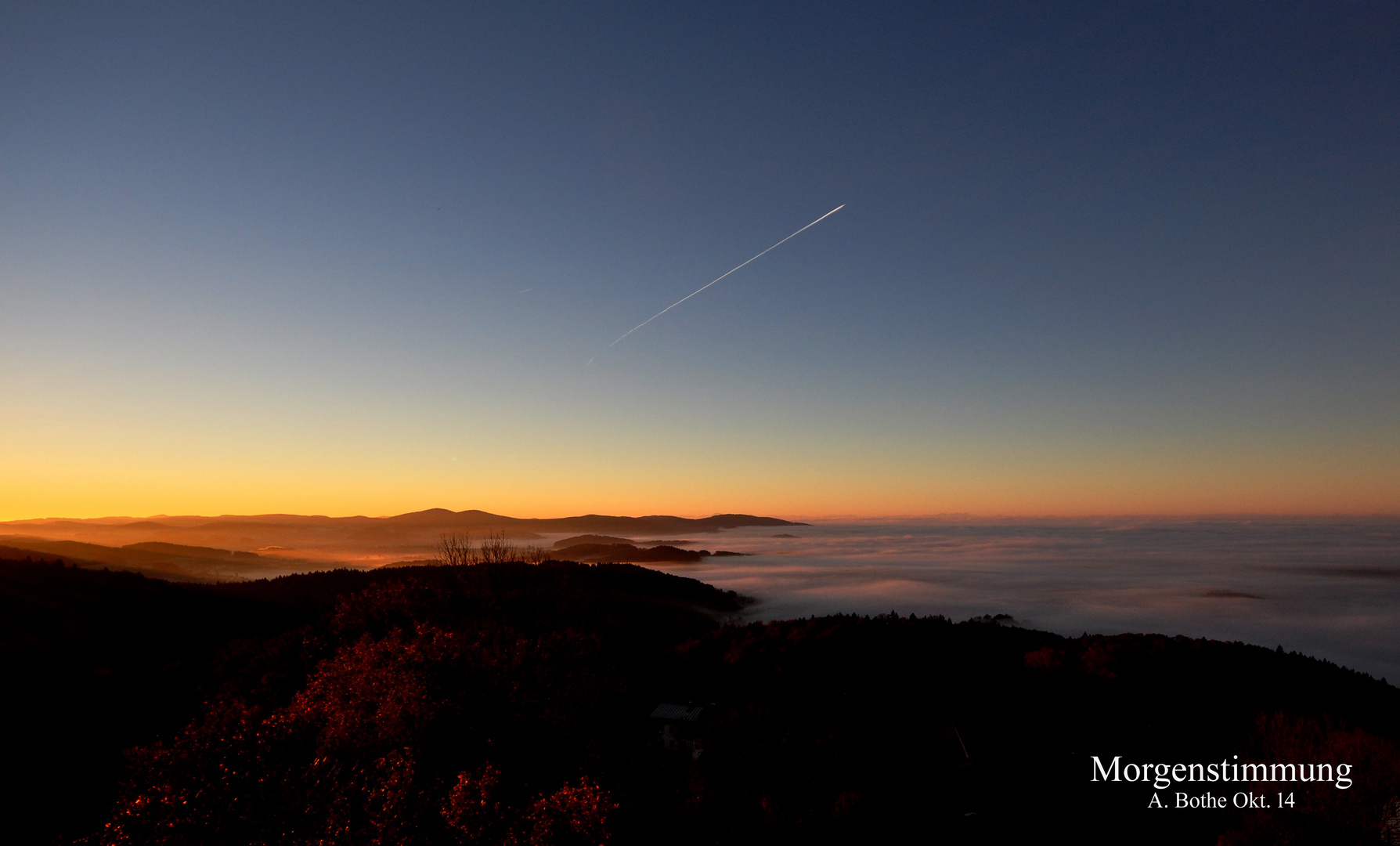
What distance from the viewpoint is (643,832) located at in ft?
45.2

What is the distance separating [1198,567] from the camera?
11519cm

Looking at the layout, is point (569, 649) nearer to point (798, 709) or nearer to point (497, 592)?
point (798, 709)

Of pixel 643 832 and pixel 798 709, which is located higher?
pixel 643 832

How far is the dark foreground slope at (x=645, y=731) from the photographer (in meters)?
12.3

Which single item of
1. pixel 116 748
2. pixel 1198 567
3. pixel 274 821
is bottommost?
pixel 1198 567

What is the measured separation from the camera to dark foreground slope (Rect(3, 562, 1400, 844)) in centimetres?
1226

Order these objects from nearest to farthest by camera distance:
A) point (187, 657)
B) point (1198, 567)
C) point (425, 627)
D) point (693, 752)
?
point (693, 752), point (425, 627), point (187, 657), point (1198, 567)

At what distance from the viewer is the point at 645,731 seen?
65.7 ft

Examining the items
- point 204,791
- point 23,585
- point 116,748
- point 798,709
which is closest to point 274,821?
point 204,791

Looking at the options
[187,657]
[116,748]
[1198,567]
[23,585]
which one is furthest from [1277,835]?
[1198,567]

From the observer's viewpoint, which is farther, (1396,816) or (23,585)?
(23,585)

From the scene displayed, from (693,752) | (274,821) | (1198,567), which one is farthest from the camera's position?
(1198,567)

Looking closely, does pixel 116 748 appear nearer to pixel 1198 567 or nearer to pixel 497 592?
pixel 497 592

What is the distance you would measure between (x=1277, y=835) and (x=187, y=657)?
154 feet
